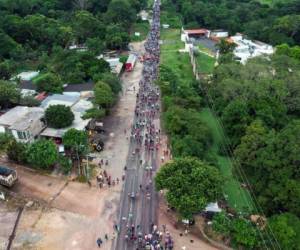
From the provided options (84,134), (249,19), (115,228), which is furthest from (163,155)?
(249,19)

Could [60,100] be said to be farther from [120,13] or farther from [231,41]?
[120,13]

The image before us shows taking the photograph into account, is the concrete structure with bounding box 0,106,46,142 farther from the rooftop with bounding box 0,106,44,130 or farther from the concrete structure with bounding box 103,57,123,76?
the concrete structure with bounding box 103,57,123,76

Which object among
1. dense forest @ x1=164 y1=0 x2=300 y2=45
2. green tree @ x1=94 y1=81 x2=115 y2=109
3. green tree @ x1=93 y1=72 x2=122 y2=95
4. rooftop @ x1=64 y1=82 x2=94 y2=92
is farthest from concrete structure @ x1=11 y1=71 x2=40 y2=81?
dense forest @ x1=164 y1=0 x2=300 y2=45

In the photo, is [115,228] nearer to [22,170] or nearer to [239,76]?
[22,170]

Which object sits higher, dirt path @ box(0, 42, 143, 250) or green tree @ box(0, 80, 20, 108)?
green tree @ box(0, 80, 20, 108)

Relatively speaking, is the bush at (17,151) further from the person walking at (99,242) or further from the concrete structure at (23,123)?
the person walking at (99,242)

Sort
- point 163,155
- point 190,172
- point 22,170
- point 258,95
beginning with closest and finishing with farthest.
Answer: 1. point 190,172
2. point 22,170
3. point 163,155
4. point 258,95

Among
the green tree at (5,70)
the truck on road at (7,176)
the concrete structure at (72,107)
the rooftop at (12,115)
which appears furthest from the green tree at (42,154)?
the green tree at (5,70)

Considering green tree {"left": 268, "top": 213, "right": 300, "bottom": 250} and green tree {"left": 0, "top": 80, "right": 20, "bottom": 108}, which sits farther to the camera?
green tree {"left": 0, "top": 80, "right": 20, "bottom": 108}
